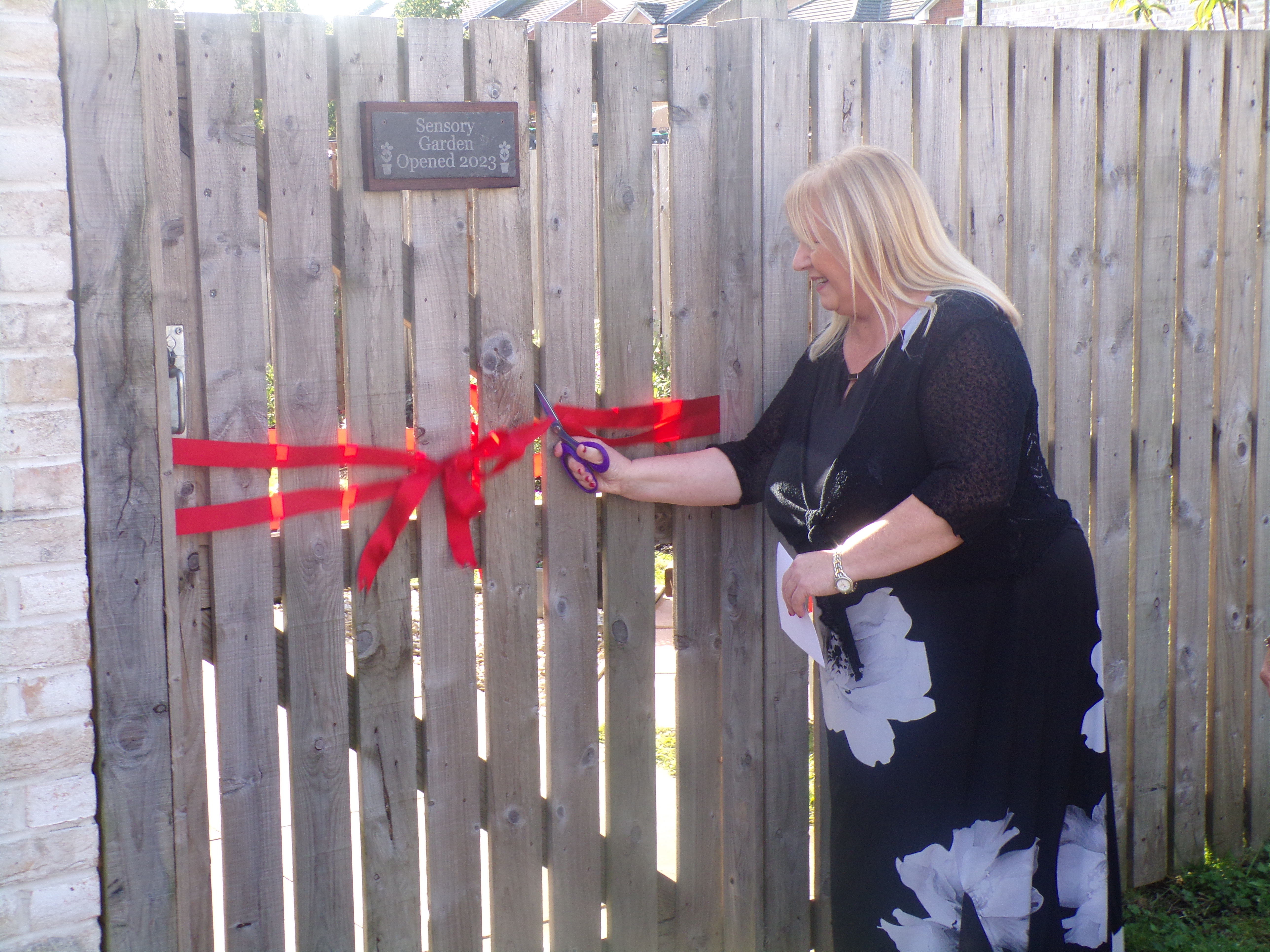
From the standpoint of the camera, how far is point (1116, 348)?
317 centimetres

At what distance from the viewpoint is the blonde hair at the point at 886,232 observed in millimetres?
2268

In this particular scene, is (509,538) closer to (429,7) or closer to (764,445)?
(764,445)

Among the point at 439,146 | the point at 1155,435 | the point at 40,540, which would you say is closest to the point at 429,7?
the point at 1155,435

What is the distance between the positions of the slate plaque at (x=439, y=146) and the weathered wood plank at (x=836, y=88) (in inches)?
30.5

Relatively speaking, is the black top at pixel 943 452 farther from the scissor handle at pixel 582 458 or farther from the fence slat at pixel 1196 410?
the fence slat at pixel 1196 410

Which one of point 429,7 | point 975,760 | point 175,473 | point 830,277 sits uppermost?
point 429,7

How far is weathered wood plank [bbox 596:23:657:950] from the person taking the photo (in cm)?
258

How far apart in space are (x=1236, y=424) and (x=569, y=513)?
2053 mm

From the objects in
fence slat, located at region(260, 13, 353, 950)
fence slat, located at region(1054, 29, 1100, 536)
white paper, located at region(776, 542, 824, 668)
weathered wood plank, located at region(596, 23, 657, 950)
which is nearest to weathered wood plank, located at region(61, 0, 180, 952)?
fence slat, located at region(260, 13, 353, 950)

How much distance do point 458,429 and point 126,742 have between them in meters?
0.89

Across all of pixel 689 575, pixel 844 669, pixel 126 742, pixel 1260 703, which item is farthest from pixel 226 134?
pixel 1260 703

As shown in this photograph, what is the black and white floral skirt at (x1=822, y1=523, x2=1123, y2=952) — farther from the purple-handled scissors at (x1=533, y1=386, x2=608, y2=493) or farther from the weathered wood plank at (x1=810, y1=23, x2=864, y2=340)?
the weathered wood plank at (x1=810, y1=23, x2=864, y2=340)

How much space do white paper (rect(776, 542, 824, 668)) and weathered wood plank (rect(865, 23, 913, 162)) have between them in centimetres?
107

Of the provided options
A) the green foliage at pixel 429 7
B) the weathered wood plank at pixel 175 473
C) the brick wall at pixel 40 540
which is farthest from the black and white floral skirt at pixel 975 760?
the green foliage at pixel 429 7
